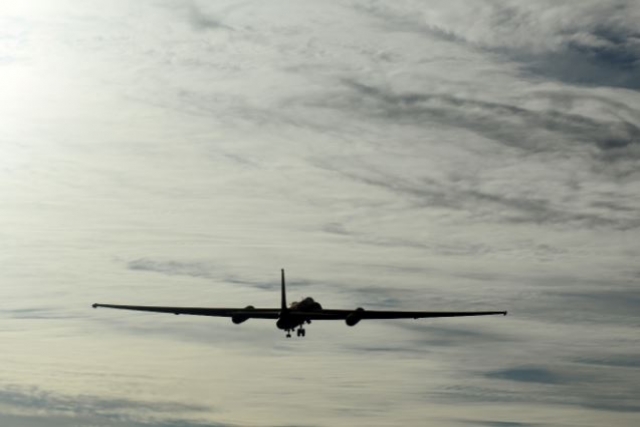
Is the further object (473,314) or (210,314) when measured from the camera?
(210,314)

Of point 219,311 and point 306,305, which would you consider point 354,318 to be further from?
point 219,311

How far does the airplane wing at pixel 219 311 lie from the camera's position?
477 ft

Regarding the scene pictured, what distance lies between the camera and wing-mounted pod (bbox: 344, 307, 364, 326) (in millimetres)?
140500

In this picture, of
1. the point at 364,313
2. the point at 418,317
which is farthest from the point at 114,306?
the point at 418,317

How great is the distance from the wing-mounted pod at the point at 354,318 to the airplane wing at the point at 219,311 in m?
11.6

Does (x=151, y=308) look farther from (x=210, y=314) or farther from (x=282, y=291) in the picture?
(x=282, y=291)

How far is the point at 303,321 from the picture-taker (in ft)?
465

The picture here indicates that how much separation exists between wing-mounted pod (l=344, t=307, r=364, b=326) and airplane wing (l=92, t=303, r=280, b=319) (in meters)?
11.6

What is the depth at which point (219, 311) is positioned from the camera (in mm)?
150250

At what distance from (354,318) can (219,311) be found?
24552mm

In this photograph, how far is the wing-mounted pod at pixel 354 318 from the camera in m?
140

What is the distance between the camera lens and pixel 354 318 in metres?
141

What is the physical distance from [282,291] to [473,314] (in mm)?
32622

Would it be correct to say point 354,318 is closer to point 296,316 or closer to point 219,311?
point 296,316
